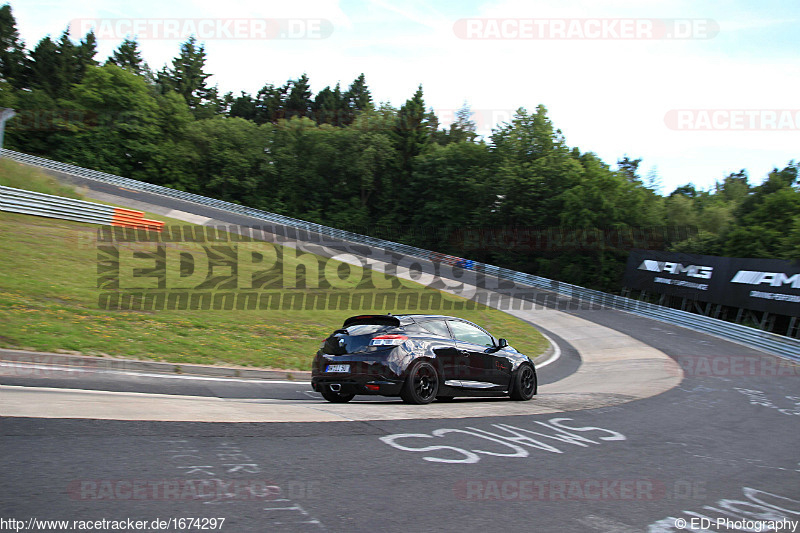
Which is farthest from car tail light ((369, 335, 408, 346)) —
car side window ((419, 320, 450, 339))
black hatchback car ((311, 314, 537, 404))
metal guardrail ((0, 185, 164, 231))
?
metal guardrail ((0, 185, 164, 231))

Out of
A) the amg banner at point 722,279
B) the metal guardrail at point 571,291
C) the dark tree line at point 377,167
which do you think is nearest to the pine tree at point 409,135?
the dark tree line at point 377,167

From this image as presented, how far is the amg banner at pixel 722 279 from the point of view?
30.5m

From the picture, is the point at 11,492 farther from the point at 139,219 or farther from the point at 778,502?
the point at 139,219

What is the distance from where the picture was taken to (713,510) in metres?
5.03

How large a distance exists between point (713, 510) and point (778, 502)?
89 cm

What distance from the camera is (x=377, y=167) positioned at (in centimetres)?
7712

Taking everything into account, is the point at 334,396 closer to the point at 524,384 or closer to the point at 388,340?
the point at 388,340

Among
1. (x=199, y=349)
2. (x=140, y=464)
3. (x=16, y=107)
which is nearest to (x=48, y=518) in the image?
(x=140, y=464)

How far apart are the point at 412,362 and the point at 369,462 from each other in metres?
3.89

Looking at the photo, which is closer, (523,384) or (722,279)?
(523,384)

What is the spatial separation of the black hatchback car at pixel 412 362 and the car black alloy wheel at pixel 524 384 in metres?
0.02

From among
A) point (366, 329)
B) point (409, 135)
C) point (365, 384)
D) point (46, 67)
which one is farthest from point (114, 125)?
point (365, 384)

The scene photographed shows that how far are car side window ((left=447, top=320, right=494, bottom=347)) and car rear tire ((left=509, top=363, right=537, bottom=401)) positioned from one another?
77cm

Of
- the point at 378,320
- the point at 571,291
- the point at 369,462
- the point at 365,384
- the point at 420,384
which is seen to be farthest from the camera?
the point at 571,291
